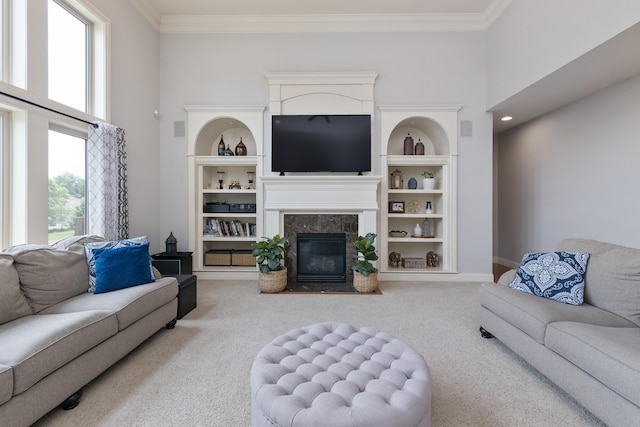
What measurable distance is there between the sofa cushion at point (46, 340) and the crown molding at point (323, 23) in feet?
13.6

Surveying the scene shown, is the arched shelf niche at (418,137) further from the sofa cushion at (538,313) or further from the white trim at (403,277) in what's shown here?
the sofa cushion at (538,313)

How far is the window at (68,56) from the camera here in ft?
9.16

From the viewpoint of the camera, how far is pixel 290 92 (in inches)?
168

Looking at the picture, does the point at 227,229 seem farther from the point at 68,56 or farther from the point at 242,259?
the point at 68,56

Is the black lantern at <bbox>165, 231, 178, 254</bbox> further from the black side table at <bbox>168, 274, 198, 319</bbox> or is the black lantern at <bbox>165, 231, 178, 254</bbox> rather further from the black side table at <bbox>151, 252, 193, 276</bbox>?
the black side table at <bbox>168, 274, 198, 319</bbox>

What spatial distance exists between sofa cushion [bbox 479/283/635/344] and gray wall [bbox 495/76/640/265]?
82.2 inches

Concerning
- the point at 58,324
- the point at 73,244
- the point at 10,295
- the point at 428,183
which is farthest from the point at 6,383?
the point at 428,183

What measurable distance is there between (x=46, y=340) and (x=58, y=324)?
174 mm

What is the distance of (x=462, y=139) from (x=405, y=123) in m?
0.87

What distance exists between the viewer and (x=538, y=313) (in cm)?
185

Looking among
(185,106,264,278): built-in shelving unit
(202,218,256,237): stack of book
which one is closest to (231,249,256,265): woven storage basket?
(185,106,264,278): built-in shelving unit

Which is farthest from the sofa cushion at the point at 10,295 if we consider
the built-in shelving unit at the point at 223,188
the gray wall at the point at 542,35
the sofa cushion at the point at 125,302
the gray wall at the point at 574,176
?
the gray wall at the point at 574,176

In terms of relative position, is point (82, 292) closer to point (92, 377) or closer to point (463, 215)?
point (92, 377)

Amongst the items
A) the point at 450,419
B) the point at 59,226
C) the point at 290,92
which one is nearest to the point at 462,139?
the point at 290,92
